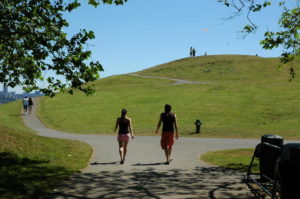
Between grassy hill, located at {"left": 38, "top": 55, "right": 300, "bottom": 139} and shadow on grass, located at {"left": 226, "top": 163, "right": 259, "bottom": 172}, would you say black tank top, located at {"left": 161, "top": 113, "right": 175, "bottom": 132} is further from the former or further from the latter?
grassy hill, located at {"left": 38, "top": 55, "right": 300, "bottom": 139}

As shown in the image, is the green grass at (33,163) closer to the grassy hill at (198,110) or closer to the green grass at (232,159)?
the green grass at (232,159)

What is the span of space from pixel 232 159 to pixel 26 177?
7510 mm

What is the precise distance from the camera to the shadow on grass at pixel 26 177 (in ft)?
26.3

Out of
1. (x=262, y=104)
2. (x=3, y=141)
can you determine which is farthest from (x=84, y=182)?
(x=262, y=104)

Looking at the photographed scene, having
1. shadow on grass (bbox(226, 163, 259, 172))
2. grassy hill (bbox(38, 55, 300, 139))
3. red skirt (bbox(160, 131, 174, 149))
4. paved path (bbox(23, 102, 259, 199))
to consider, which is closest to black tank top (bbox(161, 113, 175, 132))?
red skirt (bbox(160, 131, 174, 149))

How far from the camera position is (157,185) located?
29.2ft

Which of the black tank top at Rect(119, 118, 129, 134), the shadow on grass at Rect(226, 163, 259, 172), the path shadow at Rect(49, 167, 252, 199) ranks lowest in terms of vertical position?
the path shadow at Rect(49, 167, 252, 199)

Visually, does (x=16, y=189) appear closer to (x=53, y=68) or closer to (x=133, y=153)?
(x=53, y=68)

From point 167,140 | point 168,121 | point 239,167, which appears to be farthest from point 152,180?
point 239,167

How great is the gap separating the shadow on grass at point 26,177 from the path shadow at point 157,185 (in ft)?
1.31

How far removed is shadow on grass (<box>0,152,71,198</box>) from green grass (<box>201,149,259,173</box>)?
5.30 m

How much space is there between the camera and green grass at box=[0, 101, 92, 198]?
8422 millimetres

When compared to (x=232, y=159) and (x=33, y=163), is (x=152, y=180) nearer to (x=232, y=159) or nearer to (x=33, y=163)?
(x=33, y=163)

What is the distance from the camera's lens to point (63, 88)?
13.2 metres
